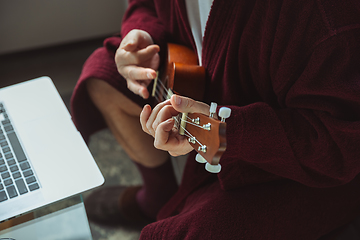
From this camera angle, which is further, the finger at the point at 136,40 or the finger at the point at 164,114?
the finger at the point at 136,40

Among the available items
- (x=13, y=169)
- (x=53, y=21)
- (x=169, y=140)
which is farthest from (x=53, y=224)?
(x=53, y=21)

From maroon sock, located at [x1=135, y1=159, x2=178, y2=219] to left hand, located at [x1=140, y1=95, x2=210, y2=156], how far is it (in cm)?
44

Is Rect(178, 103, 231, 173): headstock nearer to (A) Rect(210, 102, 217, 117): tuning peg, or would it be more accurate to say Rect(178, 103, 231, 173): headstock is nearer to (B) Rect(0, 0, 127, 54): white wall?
(A) Rect(210, 102, 217, 117): tuning peg

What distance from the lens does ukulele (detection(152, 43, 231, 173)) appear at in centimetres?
41

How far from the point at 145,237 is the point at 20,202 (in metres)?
0.24

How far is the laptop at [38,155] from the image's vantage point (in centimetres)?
57

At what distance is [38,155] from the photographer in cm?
62

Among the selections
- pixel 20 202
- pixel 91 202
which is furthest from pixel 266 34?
pixel 91 202

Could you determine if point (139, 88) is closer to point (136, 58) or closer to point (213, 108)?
point (136, 58)

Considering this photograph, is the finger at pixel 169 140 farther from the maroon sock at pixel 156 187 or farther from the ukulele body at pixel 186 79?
the maroon sock at pixel 156 187

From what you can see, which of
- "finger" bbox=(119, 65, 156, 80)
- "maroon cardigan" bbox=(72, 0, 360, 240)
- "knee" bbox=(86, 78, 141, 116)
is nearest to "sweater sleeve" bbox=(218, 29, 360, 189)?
"maroon cardigan" bbox=(72, 0, 360, 240)

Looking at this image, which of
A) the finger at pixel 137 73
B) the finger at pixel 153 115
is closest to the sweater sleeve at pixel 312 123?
the finger at pixel 153 115

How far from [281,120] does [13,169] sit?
20.0 inches

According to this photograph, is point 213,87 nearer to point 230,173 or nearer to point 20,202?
point 230,173
